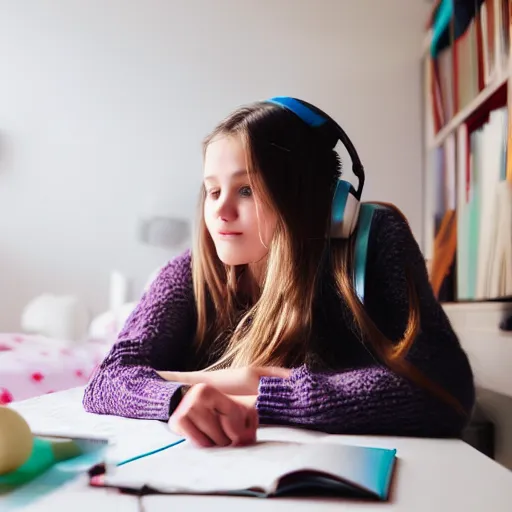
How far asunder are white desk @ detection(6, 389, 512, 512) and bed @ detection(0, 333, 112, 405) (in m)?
0.28

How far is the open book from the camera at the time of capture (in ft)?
1.10

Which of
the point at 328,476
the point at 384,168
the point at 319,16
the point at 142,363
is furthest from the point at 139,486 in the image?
the point at 319,16

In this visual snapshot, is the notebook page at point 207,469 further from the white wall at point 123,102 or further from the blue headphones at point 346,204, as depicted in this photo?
the white wall at point 123,102

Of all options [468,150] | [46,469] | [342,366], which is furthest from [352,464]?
[468,150]

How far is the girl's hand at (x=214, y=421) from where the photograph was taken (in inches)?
17.8

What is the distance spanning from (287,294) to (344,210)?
10 centimetres

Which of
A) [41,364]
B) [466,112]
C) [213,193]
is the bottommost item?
[41,364]

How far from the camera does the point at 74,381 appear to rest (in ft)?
2.78

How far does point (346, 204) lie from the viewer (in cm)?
64

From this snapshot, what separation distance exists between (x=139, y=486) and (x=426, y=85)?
0.80 metres

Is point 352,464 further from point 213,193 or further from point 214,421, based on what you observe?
point 213,193

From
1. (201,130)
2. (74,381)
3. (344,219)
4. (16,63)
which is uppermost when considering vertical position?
(16,63)

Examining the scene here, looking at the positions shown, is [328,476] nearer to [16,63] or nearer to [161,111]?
[161,111]

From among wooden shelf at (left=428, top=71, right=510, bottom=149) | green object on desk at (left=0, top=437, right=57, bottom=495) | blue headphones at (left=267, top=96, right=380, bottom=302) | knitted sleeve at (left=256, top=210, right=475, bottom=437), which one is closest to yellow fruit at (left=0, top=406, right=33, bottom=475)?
green object on desk at (left=0, top=437, right=57, bottom=495)
